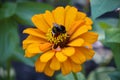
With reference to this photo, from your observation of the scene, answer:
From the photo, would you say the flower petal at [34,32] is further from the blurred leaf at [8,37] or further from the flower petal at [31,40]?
the blurred leaf at [8,37]

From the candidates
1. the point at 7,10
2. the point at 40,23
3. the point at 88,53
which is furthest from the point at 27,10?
the point at 88,53

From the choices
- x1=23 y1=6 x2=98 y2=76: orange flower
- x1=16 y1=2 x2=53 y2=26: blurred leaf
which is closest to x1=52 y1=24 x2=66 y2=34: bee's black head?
x1=23 y1=6 x2=98 y2=76: orange flower

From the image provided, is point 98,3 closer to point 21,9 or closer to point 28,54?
point 28,54

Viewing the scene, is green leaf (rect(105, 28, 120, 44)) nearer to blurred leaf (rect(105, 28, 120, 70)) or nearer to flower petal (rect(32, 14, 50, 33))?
blurred leaf (rect(105, 28, 120, 70))

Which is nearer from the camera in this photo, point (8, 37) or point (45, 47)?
point (45, 47)

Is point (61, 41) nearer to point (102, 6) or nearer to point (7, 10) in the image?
point (102, 6)

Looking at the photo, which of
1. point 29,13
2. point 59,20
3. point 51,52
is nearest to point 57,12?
point 59,20
